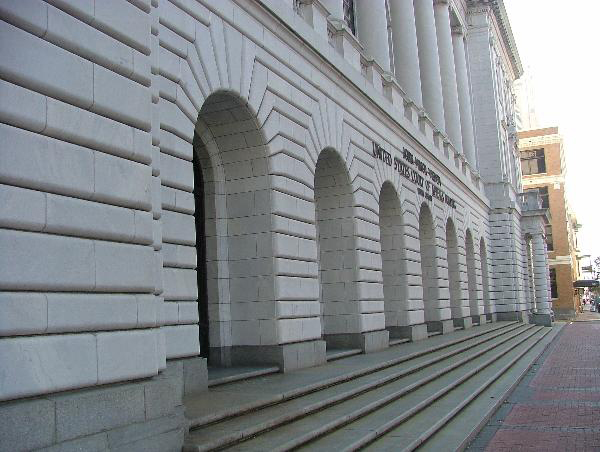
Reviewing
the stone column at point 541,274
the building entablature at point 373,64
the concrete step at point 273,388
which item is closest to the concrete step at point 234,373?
the concrete step at point 273,388

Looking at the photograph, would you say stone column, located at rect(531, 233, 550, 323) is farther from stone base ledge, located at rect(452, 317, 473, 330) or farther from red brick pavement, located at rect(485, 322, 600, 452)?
red brick pavement, located at rect(485, 322, 600, 452)

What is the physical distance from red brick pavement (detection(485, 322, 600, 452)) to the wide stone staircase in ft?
1.49

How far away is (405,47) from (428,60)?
4.21 m

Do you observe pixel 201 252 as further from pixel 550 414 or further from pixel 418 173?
pixel 418 173

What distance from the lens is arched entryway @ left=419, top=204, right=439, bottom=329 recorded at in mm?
25609

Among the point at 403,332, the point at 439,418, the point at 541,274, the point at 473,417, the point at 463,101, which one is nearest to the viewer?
the point at 439,418

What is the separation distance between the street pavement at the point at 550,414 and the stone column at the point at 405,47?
11.9m

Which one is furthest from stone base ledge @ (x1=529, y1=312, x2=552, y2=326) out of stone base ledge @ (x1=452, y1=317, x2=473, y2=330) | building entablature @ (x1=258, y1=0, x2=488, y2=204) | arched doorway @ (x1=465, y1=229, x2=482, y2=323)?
stone base ledge @ (x1=452, y1=317, x2=473, y2=330)

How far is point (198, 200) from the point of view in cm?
1322

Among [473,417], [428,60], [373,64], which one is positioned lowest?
[473,417]

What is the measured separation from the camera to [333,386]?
11.1m

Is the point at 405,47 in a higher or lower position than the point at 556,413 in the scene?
higher

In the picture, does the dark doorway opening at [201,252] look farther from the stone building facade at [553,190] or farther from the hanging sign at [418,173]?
the stone building facade at [553,190]

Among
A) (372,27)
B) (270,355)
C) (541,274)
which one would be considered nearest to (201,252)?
(270,355)
